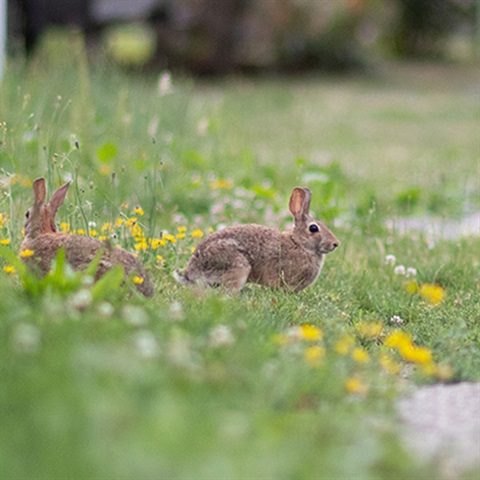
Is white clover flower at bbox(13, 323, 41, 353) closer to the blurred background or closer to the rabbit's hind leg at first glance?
the rabbit's hind leg

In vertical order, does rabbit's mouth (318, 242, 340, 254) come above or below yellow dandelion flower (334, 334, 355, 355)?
below

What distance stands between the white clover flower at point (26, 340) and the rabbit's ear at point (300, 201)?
2.39 meters

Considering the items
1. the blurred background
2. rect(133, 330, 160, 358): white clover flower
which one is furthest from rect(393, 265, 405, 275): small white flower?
the blurred background

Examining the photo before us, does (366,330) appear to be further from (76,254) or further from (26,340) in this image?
(26,340)

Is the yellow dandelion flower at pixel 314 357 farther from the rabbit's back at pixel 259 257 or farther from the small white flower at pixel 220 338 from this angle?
the rabbit's back at pixel 259 257

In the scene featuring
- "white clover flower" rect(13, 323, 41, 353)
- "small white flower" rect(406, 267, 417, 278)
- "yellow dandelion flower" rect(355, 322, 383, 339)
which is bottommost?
"small white flower" rect(406, 267, 417, 278)

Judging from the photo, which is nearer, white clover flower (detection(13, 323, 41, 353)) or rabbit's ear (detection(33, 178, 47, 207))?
white clover flower (detection(13, 323, 41, 353))

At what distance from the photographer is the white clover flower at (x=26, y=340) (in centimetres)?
343

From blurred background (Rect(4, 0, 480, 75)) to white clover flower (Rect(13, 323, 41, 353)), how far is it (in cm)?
1434

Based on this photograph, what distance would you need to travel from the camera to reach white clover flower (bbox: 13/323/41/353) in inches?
135

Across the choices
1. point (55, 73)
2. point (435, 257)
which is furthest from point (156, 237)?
point (55, 73)

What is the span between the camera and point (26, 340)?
3416 mm

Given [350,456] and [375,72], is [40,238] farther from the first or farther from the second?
[375,72]

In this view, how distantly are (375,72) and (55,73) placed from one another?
36.2 ft
